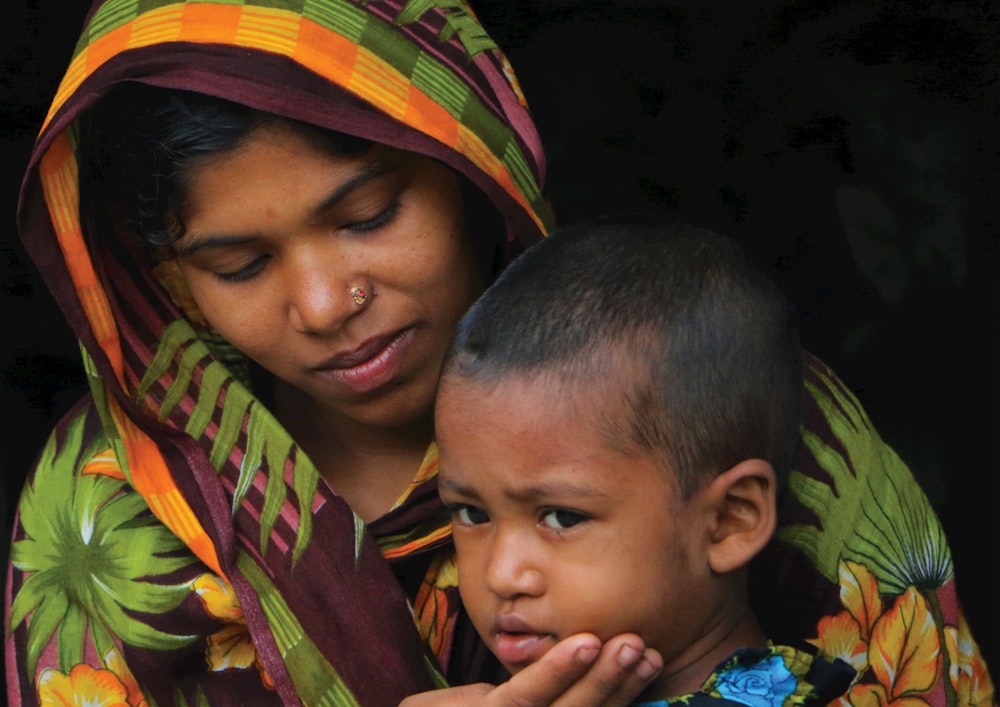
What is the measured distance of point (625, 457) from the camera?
5.49 ft

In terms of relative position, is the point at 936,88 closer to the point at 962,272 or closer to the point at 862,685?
the point at 962,272

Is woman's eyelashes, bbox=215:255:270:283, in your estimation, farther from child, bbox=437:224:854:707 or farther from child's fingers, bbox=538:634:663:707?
child's fingers, bbox=538:634:663:707

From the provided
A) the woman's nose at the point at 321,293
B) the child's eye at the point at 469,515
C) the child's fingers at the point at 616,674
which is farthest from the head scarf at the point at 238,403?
the child's fingers at the point at 616,674

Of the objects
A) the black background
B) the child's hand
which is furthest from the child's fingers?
the black background

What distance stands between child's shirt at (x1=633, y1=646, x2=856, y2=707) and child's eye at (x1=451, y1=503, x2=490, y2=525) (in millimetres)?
295

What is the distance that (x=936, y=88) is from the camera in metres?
2.41

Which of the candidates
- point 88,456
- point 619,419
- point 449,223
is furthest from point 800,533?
point 88,456

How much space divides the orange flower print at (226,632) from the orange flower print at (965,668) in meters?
0.99

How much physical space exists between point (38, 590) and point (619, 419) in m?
1.00

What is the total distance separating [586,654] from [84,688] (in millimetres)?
869

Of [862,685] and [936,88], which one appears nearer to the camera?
[862,685]

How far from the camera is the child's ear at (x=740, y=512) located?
1.69m

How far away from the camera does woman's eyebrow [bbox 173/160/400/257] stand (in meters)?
1.89

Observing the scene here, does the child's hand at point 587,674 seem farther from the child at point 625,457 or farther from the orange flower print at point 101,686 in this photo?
the orange flower print at point 101,686
